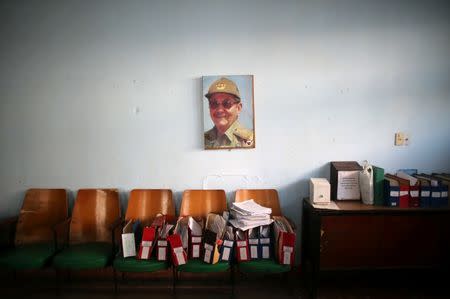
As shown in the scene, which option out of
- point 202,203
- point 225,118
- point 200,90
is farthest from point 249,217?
A: point 200,90

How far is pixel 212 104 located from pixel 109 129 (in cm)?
105

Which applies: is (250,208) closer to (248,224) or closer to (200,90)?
(248,224)

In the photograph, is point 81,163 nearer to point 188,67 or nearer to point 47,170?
point 47,170

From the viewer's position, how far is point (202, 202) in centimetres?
228

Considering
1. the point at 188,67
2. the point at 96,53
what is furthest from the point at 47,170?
the point at 188,67

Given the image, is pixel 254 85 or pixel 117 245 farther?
pixel 254 85

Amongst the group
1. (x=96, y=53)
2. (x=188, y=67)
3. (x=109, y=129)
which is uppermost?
(x=96, y=53)

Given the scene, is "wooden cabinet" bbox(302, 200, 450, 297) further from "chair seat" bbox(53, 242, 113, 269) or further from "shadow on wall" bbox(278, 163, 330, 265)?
"chair seat" bbox(53, 242, 113, 269)

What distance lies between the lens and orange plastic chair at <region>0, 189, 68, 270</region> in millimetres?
2104

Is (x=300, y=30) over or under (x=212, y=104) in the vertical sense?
over

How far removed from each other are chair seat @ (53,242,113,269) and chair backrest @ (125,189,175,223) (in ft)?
1.15

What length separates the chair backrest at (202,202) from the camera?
225 cm

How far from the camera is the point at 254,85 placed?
227 cm

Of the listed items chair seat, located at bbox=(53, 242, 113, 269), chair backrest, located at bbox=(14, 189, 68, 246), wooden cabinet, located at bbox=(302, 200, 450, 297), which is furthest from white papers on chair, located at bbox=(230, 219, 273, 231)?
chair backrest, located at bbox=(14, 189, 68, 246)
